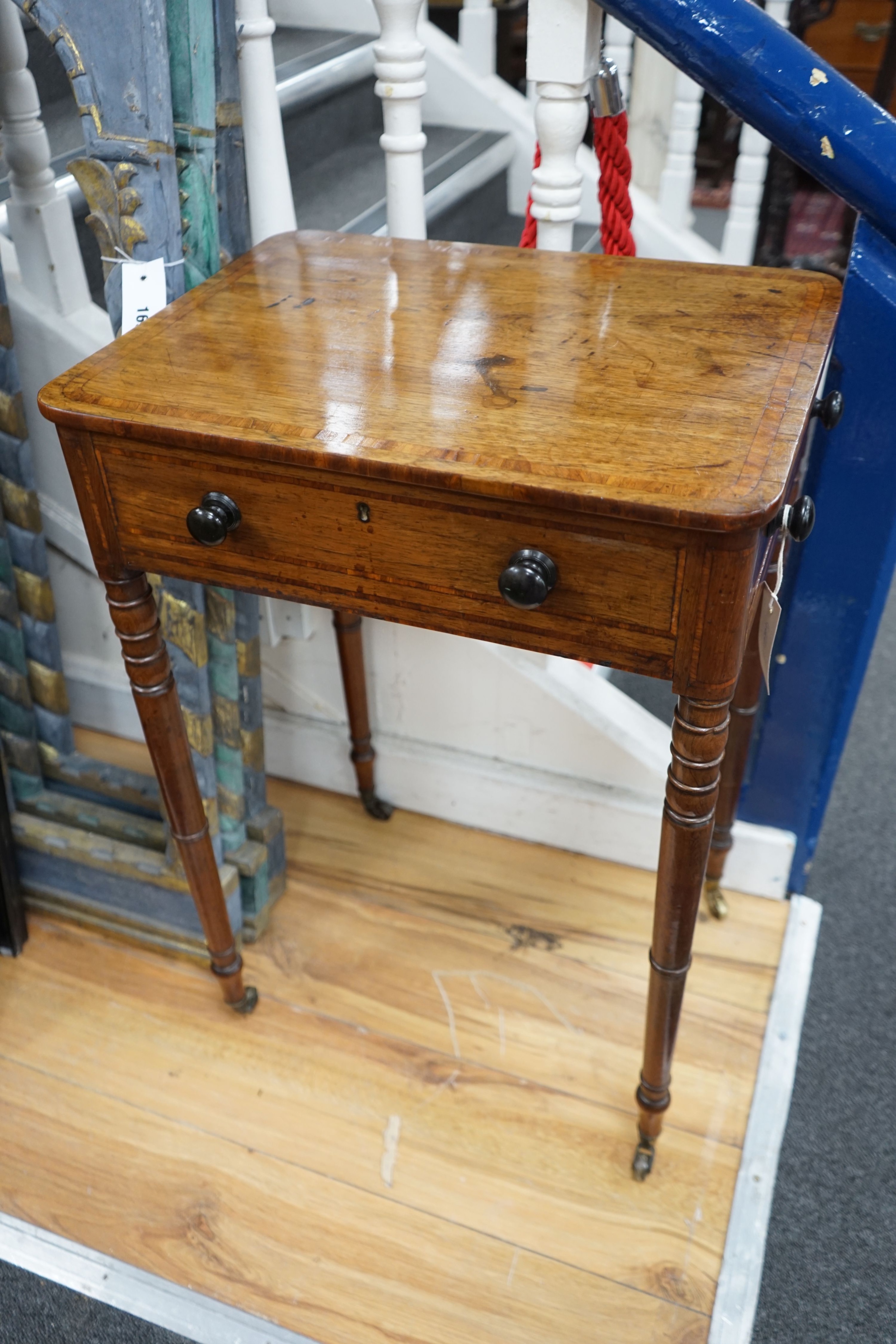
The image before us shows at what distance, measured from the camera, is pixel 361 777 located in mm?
1557

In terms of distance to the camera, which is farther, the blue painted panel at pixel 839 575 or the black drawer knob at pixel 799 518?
the blue painted panel at pixel 839 575

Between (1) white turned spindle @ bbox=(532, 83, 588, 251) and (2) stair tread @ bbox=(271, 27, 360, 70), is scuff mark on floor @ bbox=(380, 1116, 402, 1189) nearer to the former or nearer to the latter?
(1) white turned spindle @ bbox=(532, 83, 588, 251)

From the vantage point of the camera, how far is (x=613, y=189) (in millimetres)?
1119

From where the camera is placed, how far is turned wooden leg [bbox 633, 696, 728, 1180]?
81 cm

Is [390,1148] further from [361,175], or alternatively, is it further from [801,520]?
[361,175]

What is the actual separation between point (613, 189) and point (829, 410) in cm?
36

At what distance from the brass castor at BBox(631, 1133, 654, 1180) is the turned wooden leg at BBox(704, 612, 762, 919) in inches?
11.9

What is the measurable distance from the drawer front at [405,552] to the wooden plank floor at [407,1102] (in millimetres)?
627

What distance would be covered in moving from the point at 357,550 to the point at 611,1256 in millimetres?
738

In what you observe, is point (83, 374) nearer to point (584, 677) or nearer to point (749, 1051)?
point (584, 677)

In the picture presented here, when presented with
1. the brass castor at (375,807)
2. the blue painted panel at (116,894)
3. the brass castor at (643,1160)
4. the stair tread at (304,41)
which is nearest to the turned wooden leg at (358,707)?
the brass castor at (375,807)

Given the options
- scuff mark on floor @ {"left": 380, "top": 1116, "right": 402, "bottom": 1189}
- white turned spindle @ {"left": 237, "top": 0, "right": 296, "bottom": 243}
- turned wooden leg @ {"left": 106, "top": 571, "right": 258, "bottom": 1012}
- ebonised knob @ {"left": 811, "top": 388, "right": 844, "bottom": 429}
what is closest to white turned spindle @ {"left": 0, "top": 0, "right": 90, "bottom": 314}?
white turned spindle @ {"left": 237, "top": 0, "right": 296, "bottom": 243}

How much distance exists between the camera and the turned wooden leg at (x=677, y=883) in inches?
31.8

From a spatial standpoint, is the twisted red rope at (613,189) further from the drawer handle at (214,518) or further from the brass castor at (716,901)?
the brass castor at (716,901)
